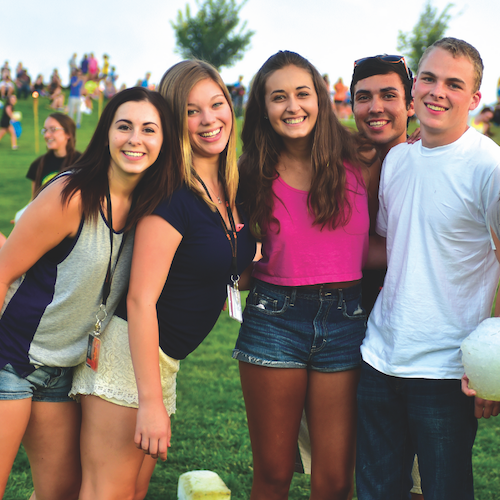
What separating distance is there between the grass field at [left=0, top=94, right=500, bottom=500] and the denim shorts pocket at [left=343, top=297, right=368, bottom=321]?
66.7 inches

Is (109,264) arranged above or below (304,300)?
above

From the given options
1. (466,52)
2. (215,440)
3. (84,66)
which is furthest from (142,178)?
(84,66)

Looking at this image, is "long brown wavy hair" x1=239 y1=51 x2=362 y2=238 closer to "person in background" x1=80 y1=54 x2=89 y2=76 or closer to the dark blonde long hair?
the dark blonde long hair

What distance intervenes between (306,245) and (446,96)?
2.82 ft

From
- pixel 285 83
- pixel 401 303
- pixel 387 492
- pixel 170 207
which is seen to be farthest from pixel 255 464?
pixel 285 83

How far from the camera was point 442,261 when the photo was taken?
2.20 meters

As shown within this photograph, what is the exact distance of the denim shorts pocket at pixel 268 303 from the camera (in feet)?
8.24

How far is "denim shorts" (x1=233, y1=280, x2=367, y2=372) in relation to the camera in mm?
2486

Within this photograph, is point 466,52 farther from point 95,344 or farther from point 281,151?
point 95,344

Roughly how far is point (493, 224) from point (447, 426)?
0.82m

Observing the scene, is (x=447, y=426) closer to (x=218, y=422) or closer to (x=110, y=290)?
(x=110, y=290)

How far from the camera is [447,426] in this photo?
7.22ft

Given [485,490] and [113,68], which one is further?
[113,68]

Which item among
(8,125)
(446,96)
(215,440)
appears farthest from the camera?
(8,125)
